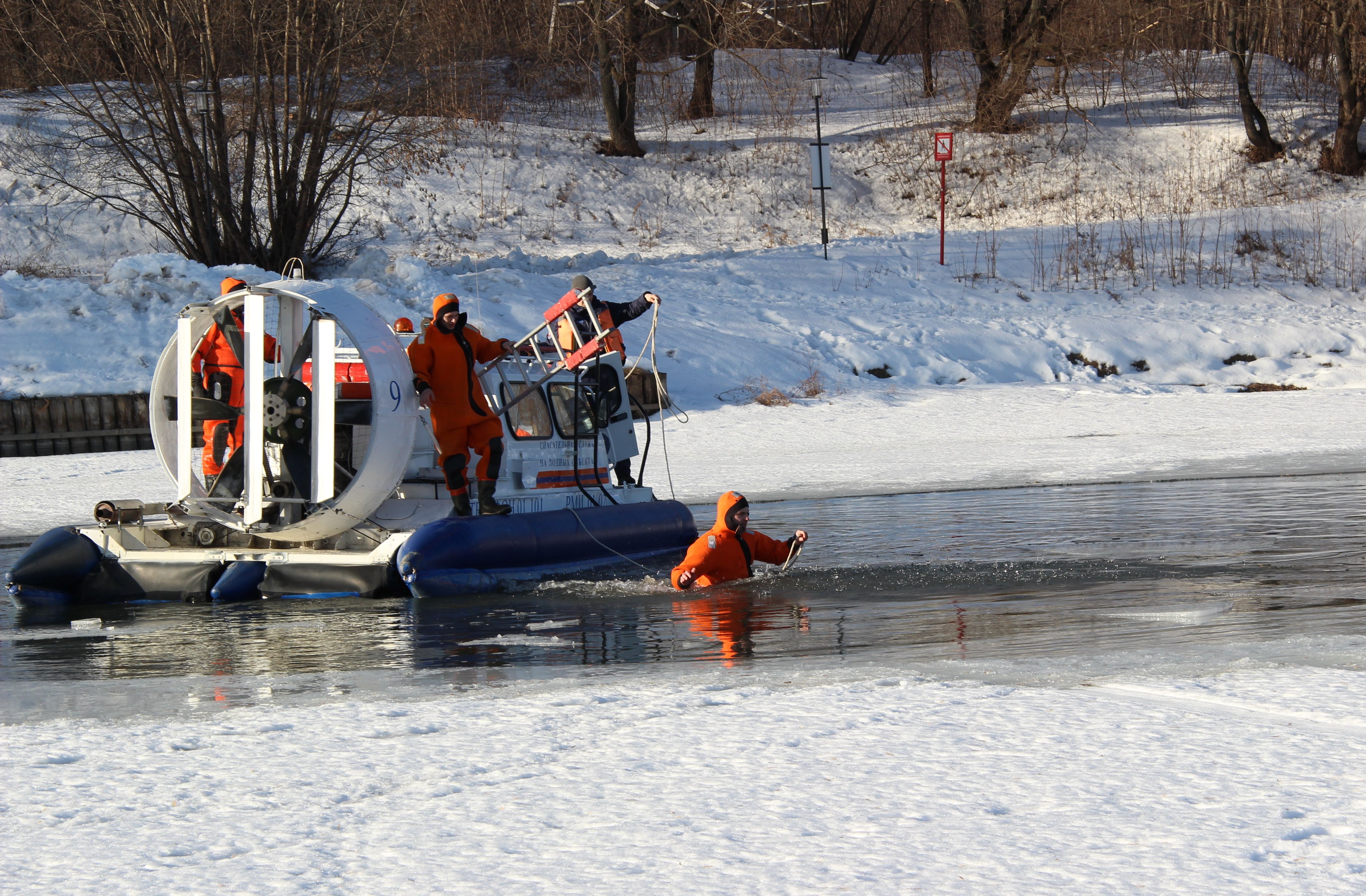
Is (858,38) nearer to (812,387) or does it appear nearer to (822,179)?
(822,179)

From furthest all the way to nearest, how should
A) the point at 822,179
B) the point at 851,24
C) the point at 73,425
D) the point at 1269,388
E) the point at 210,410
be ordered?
the point at 851,24, the point at 822,179, the point at 1269,388, the point at 73,425, the point at 210,410

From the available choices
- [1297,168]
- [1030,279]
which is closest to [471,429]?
[1030,279]

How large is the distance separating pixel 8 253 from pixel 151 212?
2660 mm

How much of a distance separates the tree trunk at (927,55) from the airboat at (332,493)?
27.1m

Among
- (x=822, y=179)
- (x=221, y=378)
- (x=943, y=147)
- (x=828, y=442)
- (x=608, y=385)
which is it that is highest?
(x=943, y=147)

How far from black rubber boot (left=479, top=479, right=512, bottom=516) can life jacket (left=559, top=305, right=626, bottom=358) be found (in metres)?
1.29

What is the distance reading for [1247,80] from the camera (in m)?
28.0

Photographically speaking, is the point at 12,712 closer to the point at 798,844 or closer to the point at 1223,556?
the point at 798,844

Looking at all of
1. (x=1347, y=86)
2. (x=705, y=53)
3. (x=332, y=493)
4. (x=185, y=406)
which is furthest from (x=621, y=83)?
(x=332, y=493)

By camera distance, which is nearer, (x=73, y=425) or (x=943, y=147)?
(x=73, y=425)

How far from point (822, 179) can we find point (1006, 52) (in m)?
6.99

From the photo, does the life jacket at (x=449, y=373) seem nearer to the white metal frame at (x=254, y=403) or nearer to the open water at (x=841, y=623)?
the white metal frame at (x=254, y=403)

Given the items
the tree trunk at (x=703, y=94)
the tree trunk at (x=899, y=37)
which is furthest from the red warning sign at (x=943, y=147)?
the tree trunk at (x=899, y=37)

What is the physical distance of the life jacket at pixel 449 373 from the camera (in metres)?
9.29
